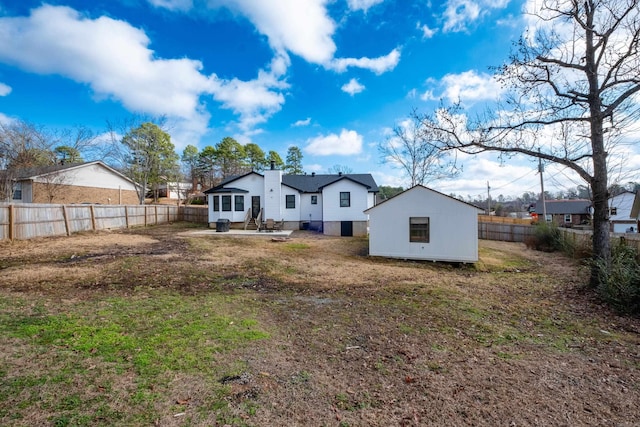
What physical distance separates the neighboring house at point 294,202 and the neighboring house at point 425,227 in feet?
25.0

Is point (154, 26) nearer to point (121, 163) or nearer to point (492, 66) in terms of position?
point (492, 66)

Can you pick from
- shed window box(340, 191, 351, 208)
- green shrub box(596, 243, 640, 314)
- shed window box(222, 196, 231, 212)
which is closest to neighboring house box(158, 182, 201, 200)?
shed window box(222, 196, 231, 212)

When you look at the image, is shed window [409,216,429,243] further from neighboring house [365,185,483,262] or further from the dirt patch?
the dirt patch

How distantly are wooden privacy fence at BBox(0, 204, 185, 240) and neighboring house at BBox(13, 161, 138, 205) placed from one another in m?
7.48

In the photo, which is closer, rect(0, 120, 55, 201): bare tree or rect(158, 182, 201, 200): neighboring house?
rect(0, 120, 55, 201): bare tree

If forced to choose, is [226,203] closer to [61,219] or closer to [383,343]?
[61,219]

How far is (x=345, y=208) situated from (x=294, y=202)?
14.5 feet

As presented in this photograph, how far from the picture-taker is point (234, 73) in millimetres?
14984

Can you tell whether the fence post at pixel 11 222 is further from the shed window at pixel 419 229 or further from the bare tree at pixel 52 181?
the shed window at pixel 419 229

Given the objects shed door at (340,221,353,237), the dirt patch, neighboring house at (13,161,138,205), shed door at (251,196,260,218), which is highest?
neighboring house at (13,161,138,205)

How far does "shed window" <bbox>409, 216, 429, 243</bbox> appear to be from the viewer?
13.7 metres

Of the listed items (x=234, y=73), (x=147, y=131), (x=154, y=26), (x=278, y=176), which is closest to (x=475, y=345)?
(x=154, y=26)

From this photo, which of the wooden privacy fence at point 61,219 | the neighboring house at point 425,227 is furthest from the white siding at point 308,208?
the wooden privacy fence at point 61,219

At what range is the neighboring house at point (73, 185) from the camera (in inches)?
862
